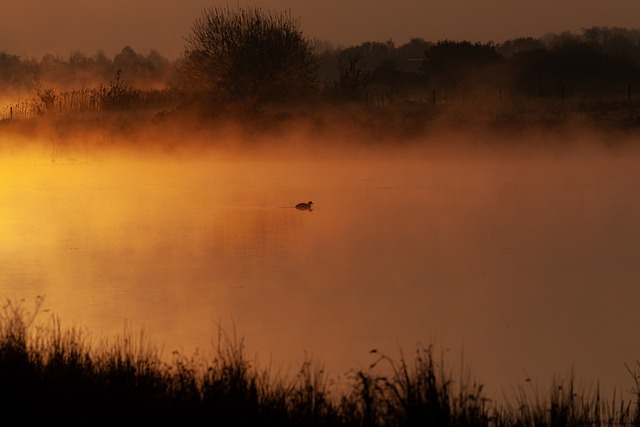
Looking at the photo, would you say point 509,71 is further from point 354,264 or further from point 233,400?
point 233,400

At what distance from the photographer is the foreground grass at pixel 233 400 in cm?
668

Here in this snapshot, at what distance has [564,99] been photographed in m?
35.8

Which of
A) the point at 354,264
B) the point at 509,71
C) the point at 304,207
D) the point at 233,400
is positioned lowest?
the point at 233,400

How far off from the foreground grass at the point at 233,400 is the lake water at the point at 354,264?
54.3 inches

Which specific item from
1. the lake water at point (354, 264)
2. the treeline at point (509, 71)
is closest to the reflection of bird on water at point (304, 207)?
the lake water at point (354, 264)

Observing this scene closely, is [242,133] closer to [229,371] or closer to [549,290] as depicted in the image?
[549,290]

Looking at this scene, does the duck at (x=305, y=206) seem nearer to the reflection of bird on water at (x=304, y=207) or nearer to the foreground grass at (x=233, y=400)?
the reflection of bird on water at (x=304, y=207)

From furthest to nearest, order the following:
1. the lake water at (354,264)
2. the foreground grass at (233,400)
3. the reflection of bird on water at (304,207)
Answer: the reflection of bird on water at (304,207) → the lake water at (354,264) → the foreground grass at (233,400)

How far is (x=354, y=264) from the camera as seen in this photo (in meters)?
14.1

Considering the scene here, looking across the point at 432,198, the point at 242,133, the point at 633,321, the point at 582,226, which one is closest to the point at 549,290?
the point at 633,321

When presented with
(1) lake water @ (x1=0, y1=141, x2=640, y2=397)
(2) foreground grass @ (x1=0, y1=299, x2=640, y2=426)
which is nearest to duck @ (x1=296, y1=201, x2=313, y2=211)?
(1) lake water @ (x1=0, y1=141, x2=640, y2=397)

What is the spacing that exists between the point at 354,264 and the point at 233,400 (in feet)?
23.7

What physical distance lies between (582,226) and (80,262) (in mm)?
7188

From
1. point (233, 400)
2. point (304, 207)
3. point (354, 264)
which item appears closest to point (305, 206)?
point (304, 207)
